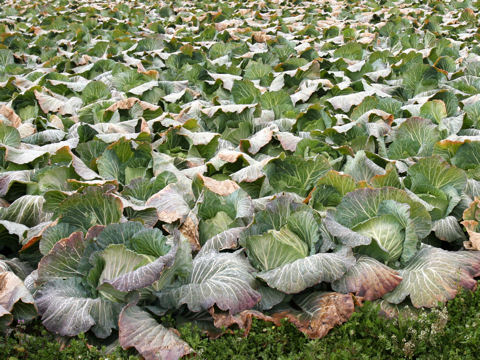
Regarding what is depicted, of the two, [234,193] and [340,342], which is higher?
[234,193]

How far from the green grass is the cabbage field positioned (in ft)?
0.25

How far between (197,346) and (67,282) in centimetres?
89

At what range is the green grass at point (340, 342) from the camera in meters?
2.61

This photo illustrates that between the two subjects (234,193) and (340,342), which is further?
(234,193)

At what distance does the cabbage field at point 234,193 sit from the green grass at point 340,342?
0.08 m

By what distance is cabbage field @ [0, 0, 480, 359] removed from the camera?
9.30 feet

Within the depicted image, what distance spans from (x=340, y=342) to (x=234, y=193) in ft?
4.24

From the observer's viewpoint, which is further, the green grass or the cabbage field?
the cabbage field

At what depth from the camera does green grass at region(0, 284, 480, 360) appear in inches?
103

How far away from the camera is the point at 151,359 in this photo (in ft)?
8.31

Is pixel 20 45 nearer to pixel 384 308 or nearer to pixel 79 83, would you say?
pixel 79 83

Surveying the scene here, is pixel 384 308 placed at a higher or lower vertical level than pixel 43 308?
lower

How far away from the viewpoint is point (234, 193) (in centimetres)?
353

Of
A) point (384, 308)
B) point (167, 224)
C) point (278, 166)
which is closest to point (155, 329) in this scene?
point (167, 224)
